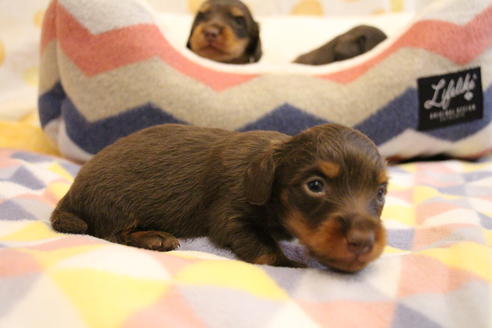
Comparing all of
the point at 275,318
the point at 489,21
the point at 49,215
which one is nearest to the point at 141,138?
the point at 49,215

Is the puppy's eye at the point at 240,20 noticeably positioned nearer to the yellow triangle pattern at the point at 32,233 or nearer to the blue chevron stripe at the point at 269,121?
the blue chevron stripe at the point at 269,121

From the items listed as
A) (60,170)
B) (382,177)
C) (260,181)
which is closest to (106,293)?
(260,181)

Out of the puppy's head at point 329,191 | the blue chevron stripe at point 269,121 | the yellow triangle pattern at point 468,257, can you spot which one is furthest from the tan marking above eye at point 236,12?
the yellow triangle pattern at point 468,257

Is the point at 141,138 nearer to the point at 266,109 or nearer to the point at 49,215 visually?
the point at 49,215

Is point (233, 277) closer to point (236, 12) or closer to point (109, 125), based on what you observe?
point (109, 125)

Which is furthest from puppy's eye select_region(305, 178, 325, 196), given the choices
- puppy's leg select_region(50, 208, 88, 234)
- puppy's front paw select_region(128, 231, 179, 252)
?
puppy's leg select_region(50, 208, 88, 234)

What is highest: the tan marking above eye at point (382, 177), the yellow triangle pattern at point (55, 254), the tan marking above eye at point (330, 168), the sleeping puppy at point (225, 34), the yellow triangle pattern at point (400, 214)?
the sleeping puppy at point (225, 34)
